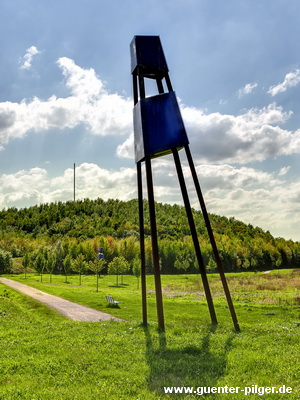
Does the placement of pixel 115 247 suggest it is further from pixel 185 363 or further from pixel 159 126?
pixel 185 363

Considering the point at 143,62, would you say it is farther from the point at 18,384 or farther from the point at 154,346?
the point at 18,384

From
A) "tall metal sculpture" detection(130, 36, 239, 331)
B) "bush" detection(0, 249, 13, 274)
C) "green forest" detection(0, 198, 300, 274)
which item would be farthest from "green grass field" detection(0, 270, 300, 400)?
"bush" detection(0, 249, 13, 274)

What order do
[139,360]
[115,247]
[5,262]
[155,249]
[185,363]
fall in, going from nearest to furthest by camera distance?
[185,363], [139,360], [155,249], [5,262], [115,247]

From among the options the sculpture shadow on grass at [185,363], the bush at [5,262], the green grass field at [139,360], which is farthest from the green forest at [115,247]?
the sculpture shadow on grass at [185,363]

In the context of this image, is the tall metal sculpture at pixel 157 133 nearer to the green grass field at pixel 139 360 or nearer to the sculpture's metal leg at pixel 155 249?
the sculpture's metal leg at pixel 155 249

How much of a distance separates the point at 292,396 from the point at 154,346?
203 inches

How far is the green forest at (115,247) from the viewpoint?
306ft

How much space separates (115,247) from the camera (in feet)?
371

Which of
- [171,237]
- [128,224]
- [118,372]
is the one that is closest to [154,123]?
[118,372]

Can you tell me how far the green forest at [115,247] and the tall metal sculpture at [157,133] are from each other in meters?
50.4

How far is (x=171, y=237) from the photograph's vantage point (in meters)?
157

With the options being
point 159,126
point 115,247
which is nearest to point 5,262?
point 115,247

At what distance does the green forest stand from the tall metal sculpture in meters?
50.4

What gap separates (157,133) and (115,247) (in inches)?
3966
